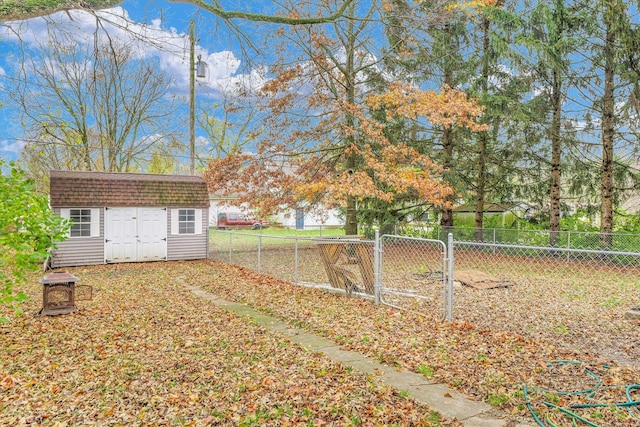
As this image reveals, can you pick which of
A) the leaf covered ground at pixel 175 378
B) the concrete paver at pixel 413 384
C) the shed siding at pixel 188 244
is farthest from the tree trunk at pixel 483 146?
the leaf covered ground at pixel 175 378

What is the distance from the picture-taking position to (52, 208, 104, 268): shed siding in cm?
1270

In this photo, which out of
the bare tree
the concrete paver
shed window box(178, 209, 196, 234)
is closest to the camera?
the concrete paver

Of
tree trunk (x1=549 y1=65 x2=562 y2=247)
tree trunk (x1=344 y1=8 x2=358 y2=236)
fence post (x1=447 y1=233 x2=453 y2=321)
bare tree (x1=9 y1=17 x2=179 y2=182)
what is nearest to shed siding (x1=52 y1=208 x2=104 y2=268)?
bare tree (x1=9 y1=17 x2=179 y2=182)

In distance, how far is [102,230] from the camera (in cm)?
1330

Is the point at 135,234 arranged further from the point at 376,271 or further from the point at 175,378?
the point at 175,378

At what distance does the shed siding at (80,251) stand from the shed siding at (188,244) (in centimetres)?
210

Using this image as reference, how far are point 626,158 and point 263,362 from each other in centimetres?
1540

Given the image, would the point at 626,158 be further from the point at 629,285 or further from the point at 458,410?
the point at 458,410

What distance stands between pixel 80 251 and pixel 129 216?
1.80 metres

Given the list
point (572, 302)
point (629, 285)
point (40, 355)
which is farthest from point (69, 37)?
point (629, 285)

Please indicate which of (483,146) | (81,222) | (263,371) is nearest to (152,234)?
(81,222)

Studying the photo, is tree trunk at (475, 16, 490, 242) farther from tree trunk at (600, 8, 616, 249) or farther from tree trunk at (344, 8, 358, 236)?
tree trunk at (344, 8, 358, 236)

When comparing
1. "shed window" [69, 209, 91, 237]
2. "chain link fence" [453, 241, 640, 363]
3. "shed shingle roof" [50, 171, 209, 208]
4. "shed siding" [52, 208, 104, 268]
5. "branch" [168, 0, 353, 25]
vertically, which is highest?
"branch" [168, 0, 353, 25]

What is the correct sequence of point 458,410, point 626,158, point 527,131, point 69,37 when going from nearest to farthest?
point 458,410
point 69,37
point 626,158
point 527,131
